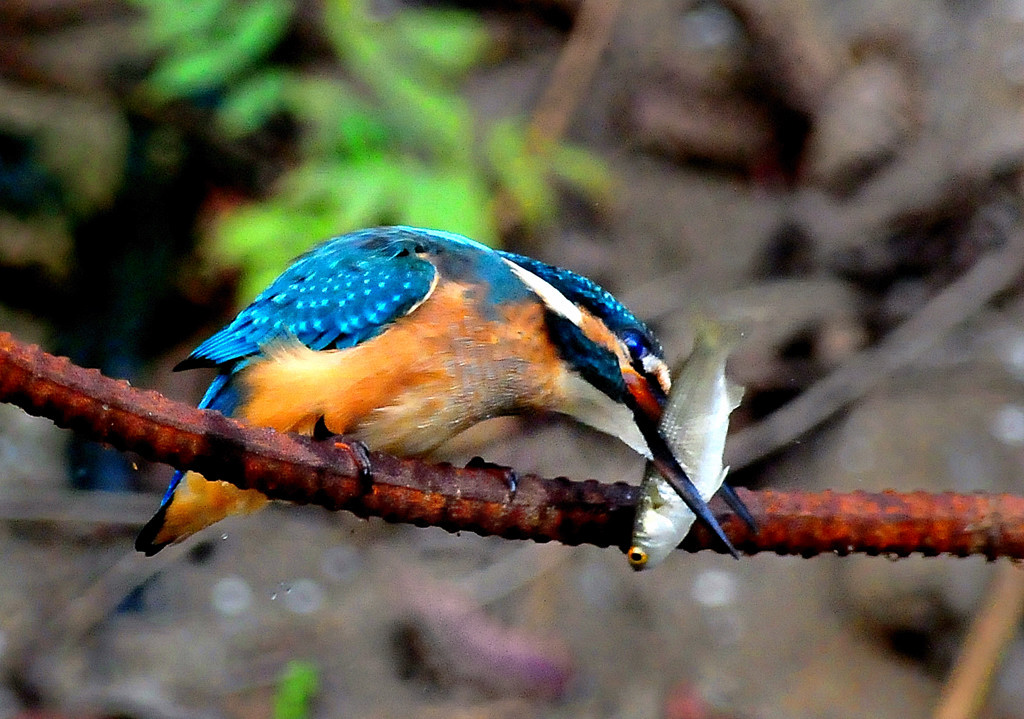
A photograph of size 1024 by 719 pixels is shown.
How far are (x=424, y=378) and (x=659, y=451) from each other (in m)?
0.51

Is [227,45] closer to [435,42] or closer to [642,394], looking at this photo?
[435,42]

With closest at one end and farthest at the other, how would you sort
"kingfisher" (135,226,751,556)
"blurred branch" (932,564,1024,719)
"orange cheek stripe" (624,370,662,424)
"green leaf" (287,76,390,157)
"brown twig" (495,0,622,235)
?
1. "orange cheek stripe" (624,370,662,424)
2. "kingfisher" (135,226,751,556)
3. "blurred branch" (932,564,1024,719)
4. "green leaf" (287,76,390,157)
5. "brown twig" (495,0,622,235)

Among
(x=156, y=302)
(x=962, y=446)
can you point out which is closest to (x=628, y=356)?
(x=962, y=446)

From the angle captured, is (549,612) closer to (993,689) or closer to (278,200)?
(993,689)

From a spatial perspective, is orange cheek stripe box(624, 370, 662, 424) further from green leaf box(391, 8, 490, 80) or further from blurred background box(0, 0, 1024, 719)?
green leaf box(391, 8, 490, 80)

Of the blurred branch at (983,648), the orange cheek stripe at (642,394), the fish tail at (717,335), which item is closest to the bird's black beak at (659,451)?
the orange cheek stripe at (642,394)

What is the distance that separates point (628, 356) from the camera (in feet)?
6.23

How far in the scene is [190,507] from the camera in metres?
2.10

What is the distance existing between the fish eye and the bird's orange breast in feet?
1.78

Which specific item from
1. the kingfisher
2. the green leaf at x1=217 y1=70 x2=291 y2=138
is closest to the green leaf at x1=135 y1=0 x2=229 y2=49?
the green leaf at x1=217 y1=70 x2=291 y2=138

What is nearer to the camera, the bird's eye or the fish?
the fish

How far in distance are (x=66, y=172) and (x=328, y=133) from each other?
1.15 metres

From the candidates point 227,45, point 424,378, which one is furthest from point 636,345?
point 227,45

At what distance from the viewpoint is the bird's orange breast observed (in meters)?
1.95
